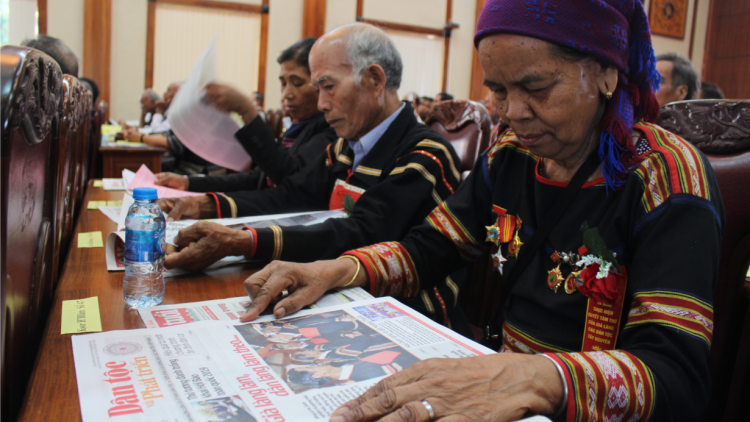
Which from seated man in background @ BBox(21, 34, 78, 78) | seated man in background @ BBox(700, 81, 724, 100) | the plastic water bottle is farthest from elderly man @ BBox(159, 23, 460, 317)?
seated man in background @ BBox(700, 81, 724, 100)

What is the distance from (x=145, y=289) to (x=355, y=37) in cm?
100

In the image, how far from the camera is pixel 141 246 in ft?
2.75

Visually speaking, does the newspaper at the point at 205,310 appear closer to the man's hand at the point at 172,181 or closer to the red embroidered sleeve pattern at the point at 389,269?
the red embroidered sleeve pattern at the point at 389,269

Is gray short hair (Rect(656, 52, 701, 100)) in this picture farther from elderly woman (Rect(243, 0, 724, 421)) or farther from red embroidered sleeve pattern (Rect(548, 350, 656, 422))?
red embroidered sleeve pattern (Rect(548, 350, 656, 422))

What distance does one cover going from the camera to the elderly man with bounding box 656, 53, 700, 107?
10.6 feet

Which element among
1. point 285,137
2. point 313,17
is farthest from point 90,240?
point 313,17

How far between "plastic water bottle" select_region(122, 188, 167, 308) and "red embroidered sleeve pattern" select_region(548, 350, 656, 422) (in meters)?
0.61

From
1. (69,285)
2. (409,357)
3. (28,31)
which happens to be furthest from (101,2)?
(409,357)

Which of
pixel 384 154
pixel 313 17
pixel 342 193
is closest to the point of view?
pixel 384 154

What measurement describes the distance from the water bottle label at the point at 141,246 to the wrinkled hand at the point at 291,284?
178 millimetres

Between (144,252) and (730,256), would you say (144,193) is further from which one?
(730,256)

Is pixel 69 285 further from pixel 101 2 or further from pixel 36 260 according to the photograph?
pixel 101 2

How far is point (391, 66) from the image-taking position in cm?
158

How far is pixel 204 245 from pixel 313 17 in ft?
27.9
